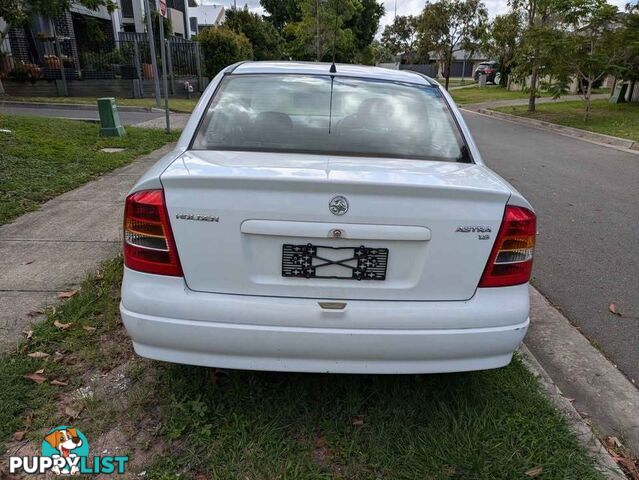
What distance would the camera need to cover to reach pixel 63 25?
24188 millimetres

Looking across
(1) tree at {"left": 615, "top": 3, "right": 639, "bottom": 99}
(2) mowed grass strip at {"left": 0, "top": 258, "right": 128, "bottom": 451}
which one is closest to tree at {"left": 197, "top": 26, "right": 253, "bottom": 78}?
(1) tree at {"left": 615, "top": 3, "right": 639, "bottom": 99}

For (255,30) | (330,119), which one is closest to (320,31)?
(255,30)

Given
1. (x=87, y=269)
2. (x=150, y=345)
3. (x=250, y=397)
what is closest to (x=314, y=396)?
(x=250, y=397)

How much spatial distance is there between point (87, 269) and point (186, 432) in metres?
2.16

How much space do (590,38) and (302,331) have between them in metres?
16.9

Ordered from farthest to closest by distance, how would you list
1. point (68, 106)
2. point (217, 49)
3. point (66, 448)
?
point (217, 49), point (68, 106), point (66, 448)

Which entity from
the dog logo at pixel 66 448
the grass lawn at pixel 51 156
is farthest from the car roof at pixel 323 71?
the grass lawn at pixel 51 156

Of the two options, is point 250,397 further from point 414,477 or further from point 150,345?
point 414,477

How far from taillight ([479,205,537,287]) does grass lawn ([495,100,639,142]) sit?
39.4 ft

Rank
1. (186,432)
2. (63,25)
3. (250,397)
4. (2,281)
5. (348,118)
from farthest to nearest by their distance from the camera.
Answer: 1. (63,25)
2. (2,281)
3. (348,118)
4. (250,397)
5. (186,432)

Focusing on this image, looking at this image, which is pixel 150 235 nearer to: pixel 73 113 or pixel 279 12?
pixel 73 113

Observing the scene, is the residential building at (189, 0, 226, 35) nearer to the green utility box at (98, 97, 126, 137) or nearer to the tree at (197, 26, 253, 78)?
the tree at (197, 26, 253, 78)

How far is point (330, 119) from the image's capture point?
2932 millimetres

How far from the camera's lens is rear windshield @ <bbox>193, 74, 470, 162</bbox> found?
8.98 feet
